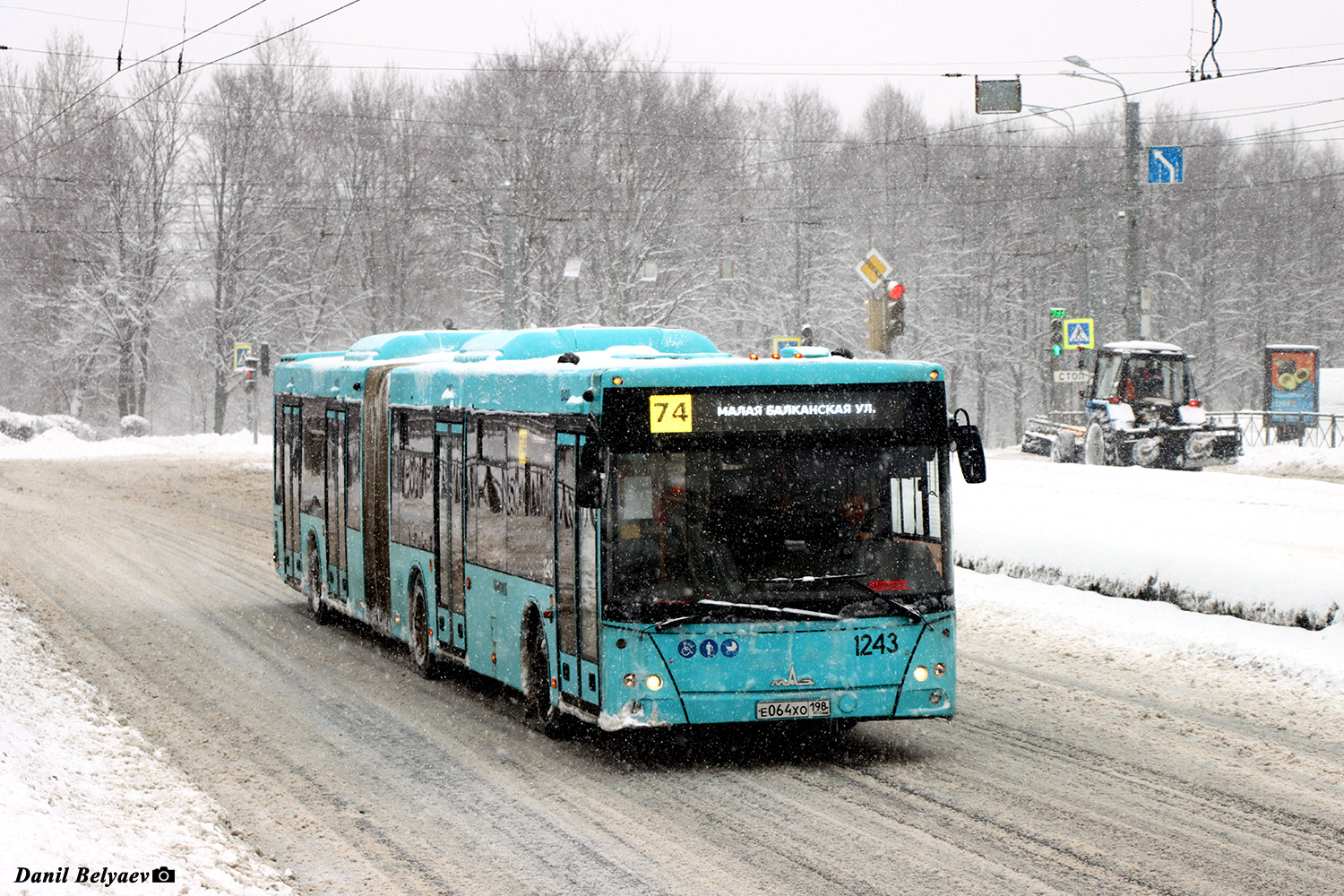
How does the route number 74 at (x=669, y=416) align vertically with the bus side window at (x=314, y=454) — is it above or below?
above

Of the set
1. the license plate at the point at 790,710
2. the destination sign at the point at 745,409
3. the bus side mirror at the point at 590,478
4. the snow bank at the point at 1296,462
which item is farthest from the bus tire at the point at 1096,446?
the bus side mirror at the point at 590,478

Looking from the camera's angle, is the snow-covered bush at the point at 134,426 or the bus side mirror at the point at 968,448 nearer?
the bus side mirror at the point at 968,448

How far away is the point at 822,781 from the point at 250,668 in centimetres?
628

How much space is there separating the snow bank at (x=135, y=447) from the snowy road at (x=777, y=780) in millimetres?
37895

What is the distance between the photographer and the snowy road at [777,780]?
7.68 metres

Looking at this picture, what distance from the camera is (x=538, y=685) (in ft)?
37.1

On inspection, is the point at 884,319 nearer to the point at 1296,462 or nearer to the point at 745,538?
the point at 745,538

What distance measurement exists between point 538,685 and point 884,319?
11165 millimetres

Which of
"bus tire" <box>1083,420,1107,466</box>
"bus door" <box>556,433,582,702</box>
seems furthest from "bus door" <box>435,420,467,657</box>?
"bus tire" <box>1083,420,1107,466</box>

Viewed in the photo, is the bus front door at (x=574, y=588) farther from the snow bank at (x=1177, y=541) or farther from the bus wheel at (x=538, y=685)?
the snow bank at (x=1177, y=541)

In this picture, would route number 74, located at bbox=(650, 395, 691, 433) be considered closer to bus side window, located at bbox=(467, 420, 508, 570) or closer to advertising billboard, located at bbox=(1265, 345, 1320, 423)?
bus side window, located at bbox=(467, 420, 508, 570)

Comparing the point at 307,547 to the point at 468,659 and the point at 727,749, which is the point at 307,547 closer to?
the point at 468,659

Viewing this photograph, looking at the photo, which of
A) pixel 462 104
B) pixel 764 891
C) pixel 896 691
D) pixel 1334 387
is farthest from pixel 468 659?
pixel 462 104

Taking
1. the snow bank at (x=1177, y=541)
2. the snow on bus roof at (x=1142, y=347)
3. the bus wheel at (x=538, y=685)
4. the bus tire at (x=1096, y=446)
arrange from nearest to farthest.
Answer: the bus wheel at (x=538, y=685), the snow bank at (x=1177, y=541), the snow on bus roof at (x=1142, y=347), the bus tire at (x=1096, y=446)
